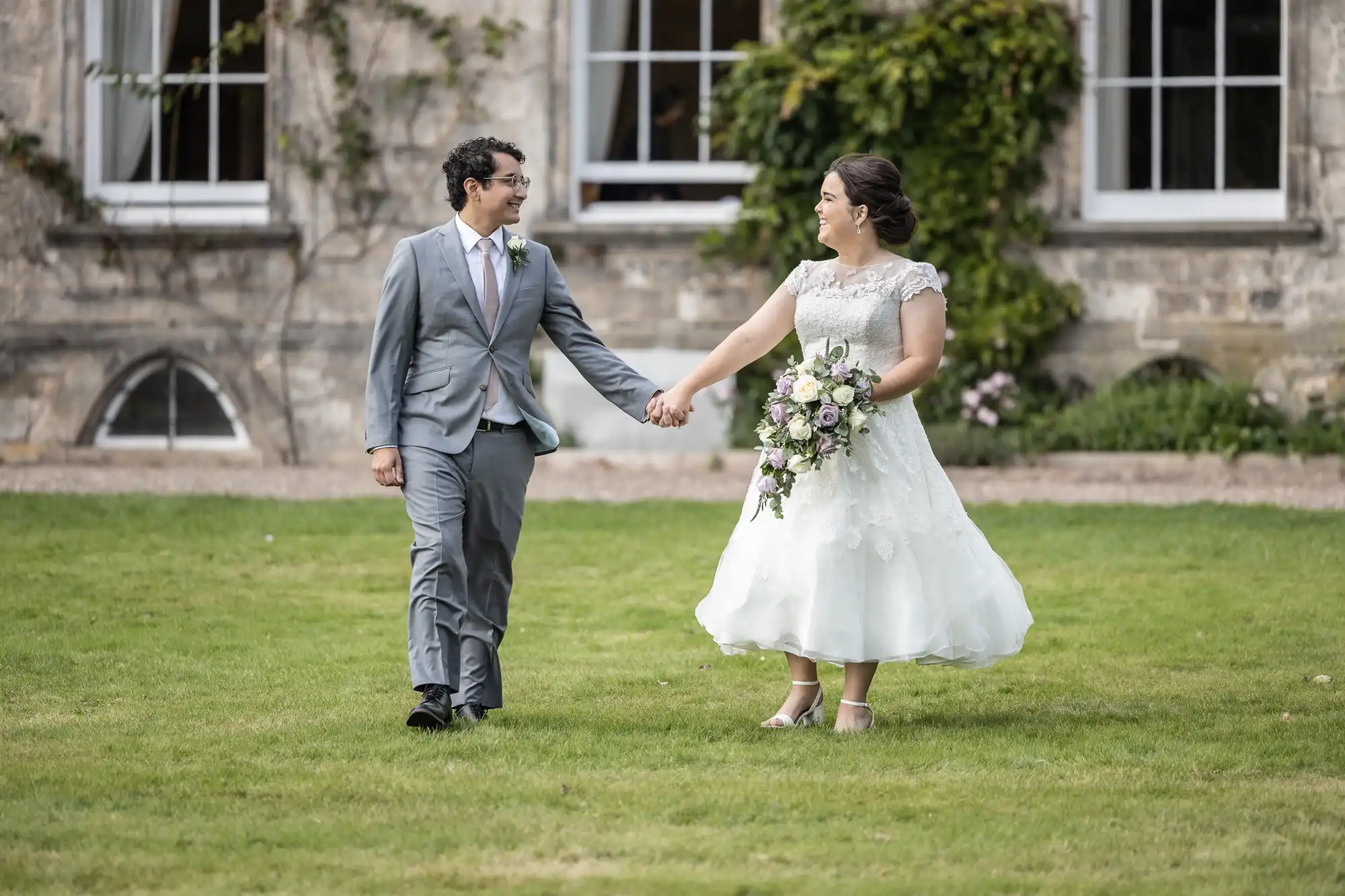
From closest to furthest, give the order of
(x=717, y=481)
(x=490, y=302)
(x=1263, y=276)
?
(x=490, y=302) < (x=717, y=481) < (x=1263, y=276)

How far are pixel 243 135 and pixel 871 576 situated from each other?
10.0 m

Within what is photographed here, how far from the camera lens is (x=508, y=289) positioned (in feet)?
19.2

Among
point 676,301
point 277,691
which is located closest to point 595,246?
point 676,301

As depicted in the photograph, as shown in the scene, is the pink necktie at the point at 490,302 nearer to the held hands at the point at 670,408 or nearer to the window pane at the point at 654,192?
the held hands at the point at 670,408

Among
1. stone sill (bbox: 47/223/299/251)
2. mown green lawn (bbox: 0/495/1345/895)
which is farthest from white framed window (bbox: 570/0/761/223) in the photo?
mown green lawn (bbox: 0/495/1345/895)

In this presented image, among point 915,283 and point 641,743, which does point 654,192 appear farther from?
point 641,743

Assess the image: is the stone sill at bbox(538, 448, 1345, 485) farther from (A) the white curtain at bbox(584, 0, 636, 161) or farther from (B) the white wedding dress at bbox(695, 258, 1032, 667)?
(B) the white wedding dress at bbox(695, 258, 1032, 667)

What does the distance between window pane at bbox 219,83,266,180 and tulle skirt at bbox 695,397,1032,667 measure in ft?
31.6

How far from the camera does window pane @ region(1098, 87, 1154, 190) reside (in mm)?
13992

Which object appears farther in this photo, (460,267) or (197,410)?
(197,410)

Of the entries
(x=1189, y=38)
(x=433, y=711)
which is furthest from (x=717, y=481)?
(x=433, y=711)

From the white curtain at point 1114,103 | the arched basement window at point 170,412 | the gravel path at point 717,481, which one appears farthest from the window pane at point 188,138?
the white curtain at point 1114,103

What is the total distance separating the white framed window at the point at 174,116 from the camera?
1452 centimetres

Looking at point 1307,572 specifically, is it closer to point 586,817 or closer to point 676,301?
point 586,817
